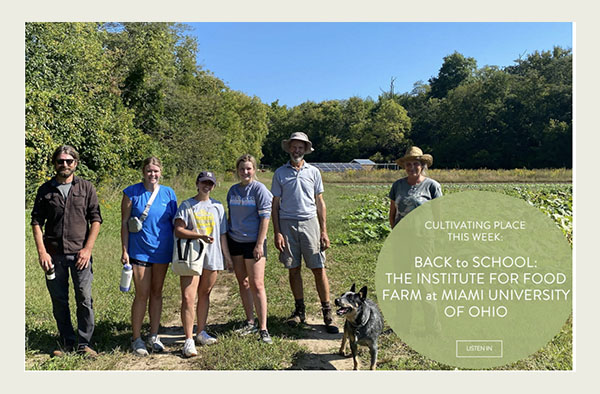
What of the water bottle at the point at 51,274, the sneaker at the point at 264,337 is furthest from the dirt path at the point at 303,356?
the water bottle at the point at 51,274

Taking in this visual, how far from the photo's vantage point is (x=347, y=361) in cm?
381

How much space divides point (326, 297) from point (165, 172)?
2013 centimetres

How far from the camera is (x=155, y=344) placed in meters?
3.95

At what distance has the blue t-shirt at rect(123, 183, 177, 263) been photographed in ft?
12.1

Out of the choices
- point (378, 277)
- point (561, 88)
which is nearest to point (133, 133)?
point (378, 277)

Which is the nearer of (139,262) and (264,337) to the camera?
(139,262)

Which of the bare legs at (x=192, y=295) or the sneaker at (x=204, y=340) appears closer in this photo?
the bare legs at (x=192, y=295)

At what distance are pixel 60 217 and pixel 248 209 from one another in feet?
5.42

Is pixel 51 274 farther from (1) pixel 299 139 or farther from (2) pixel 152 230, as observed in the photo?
(1) pixel 299 139

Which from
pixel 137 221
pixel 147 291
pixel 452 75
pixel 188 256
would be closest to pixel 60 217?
pixel 137 221

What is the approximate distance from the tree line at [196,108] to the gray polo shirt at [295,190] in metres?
10.9

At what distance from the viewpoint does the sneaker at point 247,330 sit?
14.0 ft

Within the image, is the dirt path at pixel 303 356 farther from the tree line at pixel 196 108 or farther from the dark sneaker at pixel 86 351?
the tree line at pixel 196 108

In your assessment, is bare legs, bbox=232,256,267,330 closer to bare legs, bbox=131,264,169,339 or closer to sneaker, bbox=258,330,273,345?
sneaker, bbox=258,330,273,345
